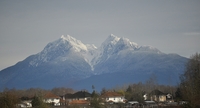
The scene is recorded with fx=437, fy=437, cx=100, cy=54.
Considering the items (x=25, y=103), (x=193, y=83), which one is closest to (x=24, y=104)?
(x=25, y=103)

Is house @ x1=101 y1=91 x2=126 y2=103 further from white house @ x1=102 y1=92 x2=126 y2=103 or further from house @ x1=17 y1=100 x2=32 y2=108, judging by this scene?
house @ x1=17 y1=100 x2=32 y2=108

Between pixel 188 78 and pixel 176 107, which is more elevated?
pixel 188 78

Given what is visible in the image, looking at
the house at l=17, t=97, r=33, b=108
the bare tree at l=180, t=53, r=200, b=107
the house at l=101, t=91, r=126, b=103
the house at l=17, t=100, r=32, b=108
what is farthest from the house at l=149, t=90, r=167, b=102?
the house at l=17, t=100, r=32, b=108

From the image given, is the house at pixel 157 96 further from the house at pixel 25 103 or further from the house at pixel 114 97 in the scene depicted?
the house at pixel 25 103

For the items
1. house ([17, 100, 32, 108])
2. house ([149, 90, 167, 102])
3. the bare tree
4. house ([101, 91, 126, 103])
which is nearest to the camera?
the bare tree

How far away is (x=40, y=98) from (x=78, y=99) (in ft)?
161

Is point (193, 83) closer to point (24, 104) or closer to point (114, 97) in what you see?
point (114, 97)

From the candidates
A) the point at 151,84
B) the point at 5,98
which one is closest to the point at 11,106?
the point at 5,98

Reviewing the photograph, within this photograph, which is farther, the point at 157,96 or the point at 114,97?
the point at 157,96

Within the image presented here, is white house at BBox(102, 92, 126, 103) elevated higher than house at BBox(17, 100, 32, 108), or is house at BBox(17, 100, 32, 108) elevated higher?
white house at BBox(102, 92, 126, 103)

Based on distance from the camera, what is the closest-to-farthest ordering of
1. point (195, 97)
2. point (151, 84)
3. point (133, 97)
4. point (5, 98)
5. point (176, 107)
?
point (195, 97), point (5, 98), point (176, 107), point (133, 97), point (151, 84)

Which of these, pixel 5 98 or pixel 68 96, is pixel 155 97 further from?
pixel 5 98

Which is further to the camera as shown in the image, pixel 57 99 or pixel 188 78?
pixel 57 99

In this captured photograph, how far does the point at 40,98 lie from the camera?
8262 centimetres
